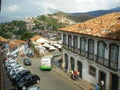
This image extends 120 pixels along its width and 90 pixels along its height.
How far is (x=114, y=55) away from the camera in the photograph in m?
28.0

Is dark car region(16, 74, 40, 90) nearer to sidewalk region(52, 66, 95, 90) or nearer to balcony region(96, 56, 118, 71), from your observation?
sidewalk region(52, 66, 95, 90)

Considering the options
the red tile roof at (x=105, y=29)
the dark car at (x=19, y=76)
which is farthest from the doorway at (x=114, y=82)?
the dark car at (x=19, y=76)

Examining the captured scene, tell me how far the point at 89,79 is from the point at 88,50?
13.3ft

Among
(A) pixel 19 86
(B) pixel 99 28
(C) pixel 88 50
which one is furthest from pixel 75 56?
(A) pixel 19 86

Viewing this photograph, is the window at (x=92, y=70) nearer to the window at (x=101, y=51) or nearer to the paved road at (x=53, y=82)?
the window at (x=101, y=51)

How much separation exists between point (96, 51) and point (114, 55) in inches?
166

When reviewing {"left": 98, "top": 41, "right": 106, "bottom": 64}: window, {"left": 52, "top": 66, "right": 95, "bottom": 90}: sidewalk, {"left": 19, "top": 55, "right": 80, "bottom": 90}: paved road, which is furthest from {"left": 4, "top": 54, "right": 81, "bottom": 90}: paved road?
{"left": 98, "top": 41, "right": 106, "bottom": 64}: window

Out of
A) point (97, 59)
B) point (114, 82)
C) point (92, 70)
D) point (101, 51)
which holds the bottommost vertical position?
point (114, 82)

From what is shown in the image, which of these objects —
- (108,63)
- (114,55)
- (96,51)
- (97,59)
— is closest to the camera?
(114,55)

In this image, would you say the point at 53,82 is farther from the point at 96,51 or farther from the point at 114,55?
the point at 114,55

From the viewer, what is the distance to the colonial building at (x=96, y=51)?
28016mm

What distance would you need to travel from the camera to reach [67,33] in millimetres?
41812

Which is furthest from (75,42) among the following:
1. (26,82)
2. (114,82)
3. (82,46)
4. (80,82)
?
(114,82)

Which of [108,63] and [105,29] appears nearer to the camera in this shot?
[108,63]
